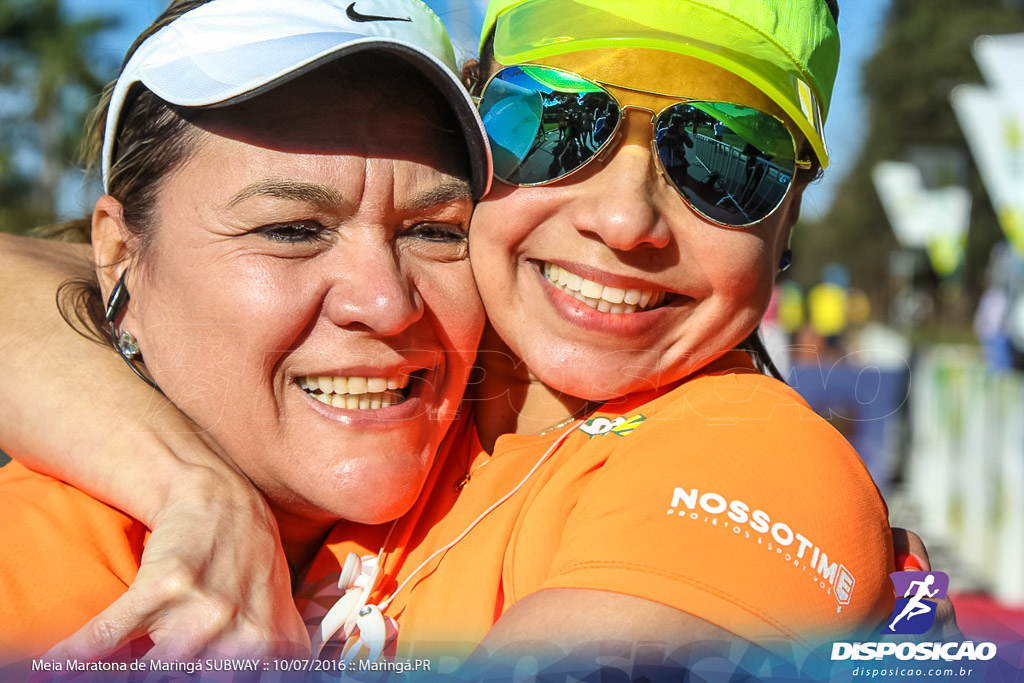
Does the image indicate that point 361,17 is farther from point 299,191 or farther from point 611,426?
point 611,426

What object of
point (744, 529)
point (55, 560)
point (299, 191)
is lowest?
point (55, 560)

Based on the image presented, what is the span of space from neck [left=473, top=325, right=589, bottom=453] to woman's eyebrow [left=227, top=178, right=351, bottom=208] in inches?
20.6

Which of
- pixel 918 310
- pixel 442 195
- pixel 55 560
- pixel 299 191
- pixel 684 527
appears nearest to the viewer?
pixel 684 527

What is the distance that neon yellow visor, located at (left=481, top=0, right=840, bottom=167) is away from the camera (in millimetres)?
1769

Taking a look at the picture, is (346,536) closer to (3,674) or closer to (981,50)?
(3,674)

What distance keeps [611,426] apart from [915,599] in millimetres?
613

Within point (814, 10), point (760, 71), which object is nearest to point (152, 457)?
point (760, 71)

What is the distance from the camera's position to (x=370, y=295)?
1818 millimetres

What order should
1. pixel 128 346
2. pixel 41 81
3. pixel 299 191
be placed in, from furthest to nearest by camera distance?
pixel 41 81, pixel 128 346, pixel 299 191

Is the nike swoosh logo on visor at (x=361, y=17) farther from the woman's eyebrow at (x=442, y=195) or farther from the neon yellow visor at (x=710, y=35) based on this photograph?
the woman's eyebrow at (x=442, y=195)

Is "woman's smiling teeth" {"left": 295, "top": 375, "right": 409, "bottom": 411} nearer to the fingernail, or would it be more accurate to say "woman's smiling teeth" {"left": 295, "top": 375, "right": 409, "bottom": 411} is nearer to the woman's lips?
the woman's lips

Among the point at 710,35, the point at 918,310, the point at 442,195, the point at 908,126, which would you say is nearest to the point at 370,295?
the point at 442,195

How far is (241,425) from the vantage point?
192 cm

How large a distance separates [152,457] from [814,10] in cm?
159
